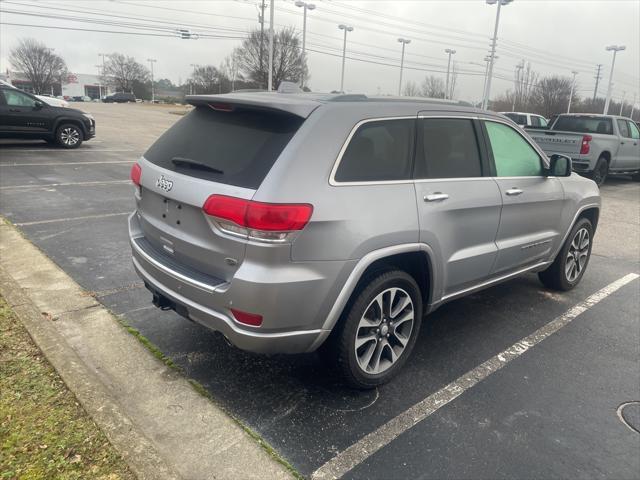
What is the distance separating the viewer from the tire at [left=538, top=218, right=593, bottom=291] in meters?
5.06

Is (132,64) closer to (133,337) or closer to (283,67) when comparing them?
(283,67)

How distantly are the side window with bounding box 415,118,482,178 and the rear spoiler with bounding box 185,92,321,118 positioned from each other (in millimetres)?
863

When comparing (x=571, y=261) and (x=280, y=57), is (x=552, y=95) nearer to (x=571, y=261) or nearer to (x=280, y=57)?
(x=280, y=57)

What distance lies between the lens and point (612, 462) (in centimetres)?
274

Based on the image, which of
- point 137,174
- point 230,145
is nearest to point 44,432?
point 137,174

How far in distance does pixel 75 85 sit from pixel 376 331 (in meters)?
111

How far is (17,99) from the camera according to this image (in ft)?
43.2

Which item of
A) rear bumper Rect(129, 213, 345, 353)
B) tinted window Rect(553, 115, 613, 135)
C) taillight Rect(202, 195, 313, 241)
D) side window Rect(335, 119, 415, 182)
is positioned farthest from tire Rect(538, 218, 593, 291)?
tinted window Rect(553, 115, 613, 135)

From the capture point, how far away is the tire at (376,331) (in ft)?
9.83

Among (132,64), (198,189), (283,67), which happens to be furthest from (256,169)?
(132,64)

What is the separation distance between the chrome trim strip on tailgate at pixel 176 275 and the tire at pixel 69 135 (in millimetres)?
12524

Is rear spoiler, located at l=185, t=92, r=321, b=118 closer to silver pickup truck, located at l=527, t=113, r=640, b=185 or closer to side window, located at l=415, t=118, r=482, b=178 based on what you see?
side window, located at l=415, t=118, r=482, b=178

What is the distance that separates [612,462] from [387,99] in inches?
99.9

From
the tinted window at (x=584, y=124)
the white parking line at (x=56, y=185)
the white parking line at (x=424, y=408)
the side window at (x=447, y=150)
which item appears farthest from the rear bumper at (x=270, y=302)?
the tinted window at (x=584, y=124)
